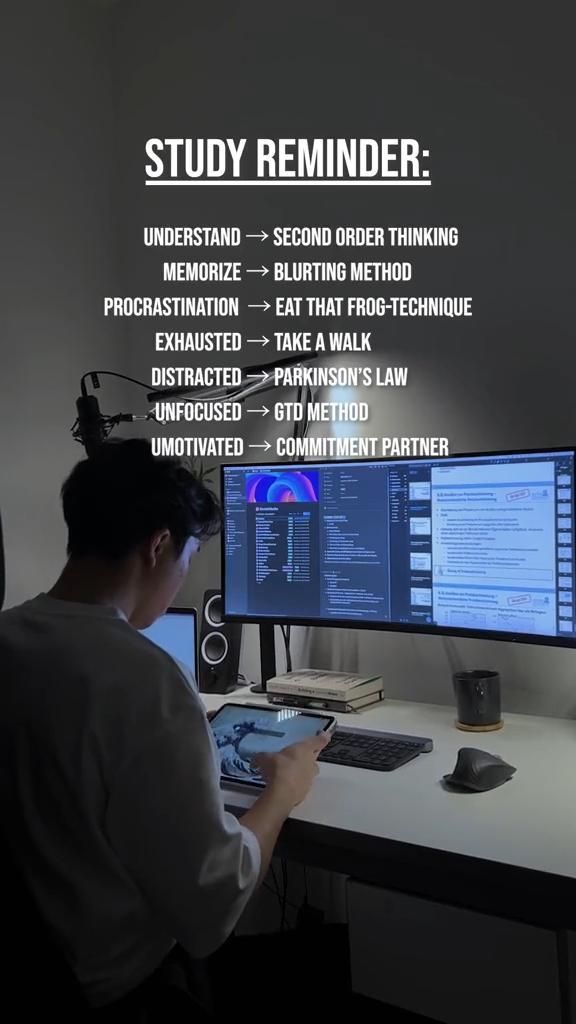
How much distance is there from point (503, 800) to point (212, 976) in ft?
3.62

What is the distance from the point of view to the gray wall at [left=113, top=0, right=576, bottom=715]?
181 cm

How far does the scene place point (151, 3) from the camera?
2.44 meters

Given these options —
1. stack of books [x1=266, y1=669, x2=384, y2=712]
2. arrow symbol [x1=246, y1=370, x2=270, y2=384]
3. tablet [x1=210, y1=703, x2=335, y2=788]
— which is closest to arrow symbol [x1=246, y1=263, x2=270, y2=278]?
arrow symbol [x1=246, y1=370, x2=270, y2=384]

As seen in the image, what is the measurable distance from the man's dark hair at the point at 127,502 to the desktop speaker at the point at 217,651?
932 mm

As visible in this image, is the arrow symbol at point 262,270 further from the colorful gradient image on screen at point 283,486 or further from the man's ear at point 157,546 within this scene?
the man's ear at point 157,546

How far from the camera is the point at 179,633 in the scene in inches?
81.7

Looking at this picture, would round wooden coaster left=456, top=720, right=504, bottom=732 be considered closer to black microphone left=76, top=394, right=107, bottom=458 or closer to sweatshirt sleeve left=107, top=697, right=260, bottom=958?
sweatshirt sleeve left=107, top=697, right=260, bottom=958

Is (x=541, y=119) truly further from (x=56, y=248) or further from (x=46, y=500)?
(x=46, y=500)

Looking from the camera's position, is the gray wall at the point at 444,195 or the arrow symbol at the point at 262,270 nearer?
the gray wall at the point at 444,195

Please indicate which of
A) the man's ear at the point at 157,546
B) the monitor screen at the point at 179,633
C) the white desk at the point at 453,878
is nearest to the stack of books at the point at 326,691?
the monitor screen at the point at 179,633

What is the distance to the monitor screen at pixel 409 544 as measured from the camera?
161 cm

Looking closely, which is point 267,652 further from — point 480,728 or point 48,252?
point 48,252

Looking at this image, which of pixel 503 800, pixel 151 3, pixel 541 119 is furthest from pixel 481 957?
pixel 151 3

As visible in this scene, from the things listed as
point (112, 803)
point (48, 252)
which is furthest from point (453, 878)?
point (48, 252)
